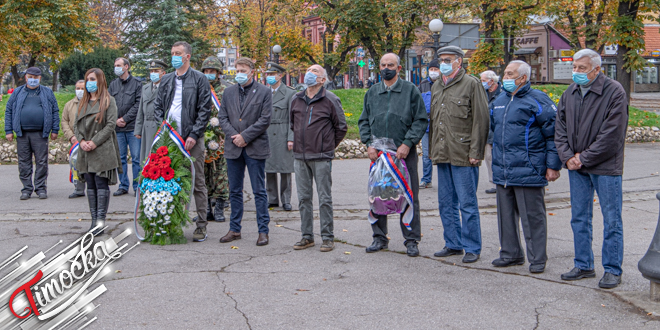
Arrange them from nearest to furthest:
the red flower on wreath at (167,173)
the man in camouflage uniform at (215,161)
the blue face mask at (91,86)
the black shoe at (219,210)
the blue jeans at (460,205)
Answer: the blue jeans at (460,205)
the red flower on wreath at (167,173)
the blue face mask at (91,86)
the man in camouflage uniform at (215,161)
the black shoe at (219,210)

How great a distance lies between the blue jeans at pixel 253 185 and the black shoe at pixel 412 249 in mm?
1627

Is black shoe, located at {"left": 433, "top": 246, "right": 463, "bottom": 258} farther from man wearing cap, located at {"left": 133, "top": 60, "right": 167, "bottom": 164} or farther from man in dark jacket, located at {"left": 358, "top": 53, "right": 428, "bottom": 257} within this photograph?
man wearing cap, located at {"left": 133, "top": 60, "right": 167, "bottom": 164}

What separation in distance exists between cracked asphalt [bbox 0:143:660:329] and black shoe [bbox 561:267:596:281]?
0.08 m

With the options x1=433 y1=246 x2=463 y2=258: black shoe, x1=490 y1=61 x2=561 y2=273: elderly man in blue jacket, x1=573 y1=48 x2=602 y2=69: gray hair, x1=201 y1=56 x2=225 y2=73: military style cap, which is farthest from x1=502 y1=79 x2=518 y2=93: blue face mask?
x1=201 y1=56 x2=225 y2=73: military style cap

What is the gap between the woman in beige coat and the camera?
781 centimetres

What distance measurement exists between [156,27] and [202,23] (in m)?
5.82

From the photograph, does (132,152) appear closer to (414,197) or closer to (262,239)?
(262,239)

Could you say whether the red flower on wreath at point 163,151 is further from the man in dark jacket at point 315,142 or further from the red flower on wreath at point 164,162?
the man in dark jacket at point 315,142

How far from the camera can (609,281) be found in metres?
5.47

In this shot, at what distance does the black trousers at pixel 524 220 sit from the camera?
6.05 m

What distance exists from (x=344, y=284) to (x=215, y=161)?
3.78 metres

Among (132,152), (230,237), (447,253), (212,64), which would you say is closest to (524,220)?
(447,253)

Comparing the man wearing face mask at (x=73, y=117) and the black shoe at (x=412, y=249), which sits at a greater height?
the man wearing face mask at (x=73, y=117)

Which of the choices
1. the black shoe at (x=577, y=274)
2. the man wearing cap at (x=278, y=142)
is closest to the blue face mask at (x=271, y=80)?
the man wearing cap at (x=278, y=142)
